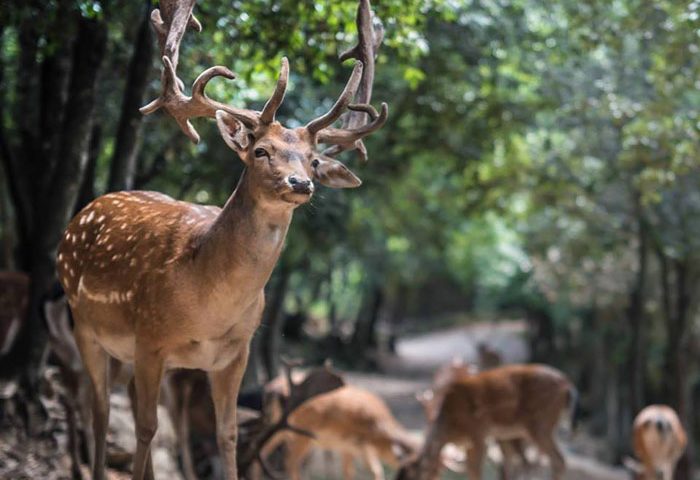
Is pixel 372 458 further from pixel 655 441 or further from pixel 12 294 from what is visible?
pixel 12 294

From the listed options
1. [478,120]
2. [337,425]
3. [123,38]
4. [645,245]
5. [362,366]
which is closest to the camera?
[123,38]

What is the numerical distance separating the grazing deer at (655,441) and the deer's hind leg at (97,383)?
918 centimetres

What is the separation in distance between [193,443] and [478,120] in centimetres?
642

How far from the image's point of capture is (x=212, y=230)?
5277mm

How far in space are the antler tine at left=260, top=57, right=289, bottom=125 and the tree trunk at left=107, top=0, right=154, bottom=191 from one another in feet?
11.7

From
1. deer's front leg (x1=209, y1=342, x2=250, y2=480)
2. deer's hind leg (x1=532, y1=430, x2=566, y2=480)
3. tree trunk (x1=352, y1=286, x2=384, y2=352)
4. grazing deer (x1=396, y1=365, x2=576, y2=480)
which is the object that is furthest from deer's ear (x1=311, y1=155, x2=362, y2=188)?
tree trunk (x1=352, y1=286, x2=384, y2=352)

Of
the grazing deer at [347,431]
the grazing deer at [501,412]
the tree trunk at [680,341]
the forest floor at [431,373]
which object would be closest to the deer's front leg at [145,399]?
the grazing deer at [347,431]

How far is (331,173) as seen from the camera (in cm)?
519

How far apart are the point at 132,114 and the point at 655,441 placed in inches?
334

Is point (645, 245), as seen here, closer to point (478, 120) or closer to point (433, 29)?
point (478, 120)

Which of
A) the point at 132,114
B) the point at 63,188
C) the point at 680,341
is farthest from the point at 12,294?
the point at 680,341

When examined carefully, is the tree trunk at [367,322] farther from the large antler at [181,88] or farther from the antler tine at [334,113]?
the antler tine at [334,113]

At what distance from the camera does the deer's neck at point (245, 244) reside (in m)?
5.01

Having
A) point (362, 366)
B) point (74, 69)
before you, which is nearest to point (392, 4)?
point (74, 69)
